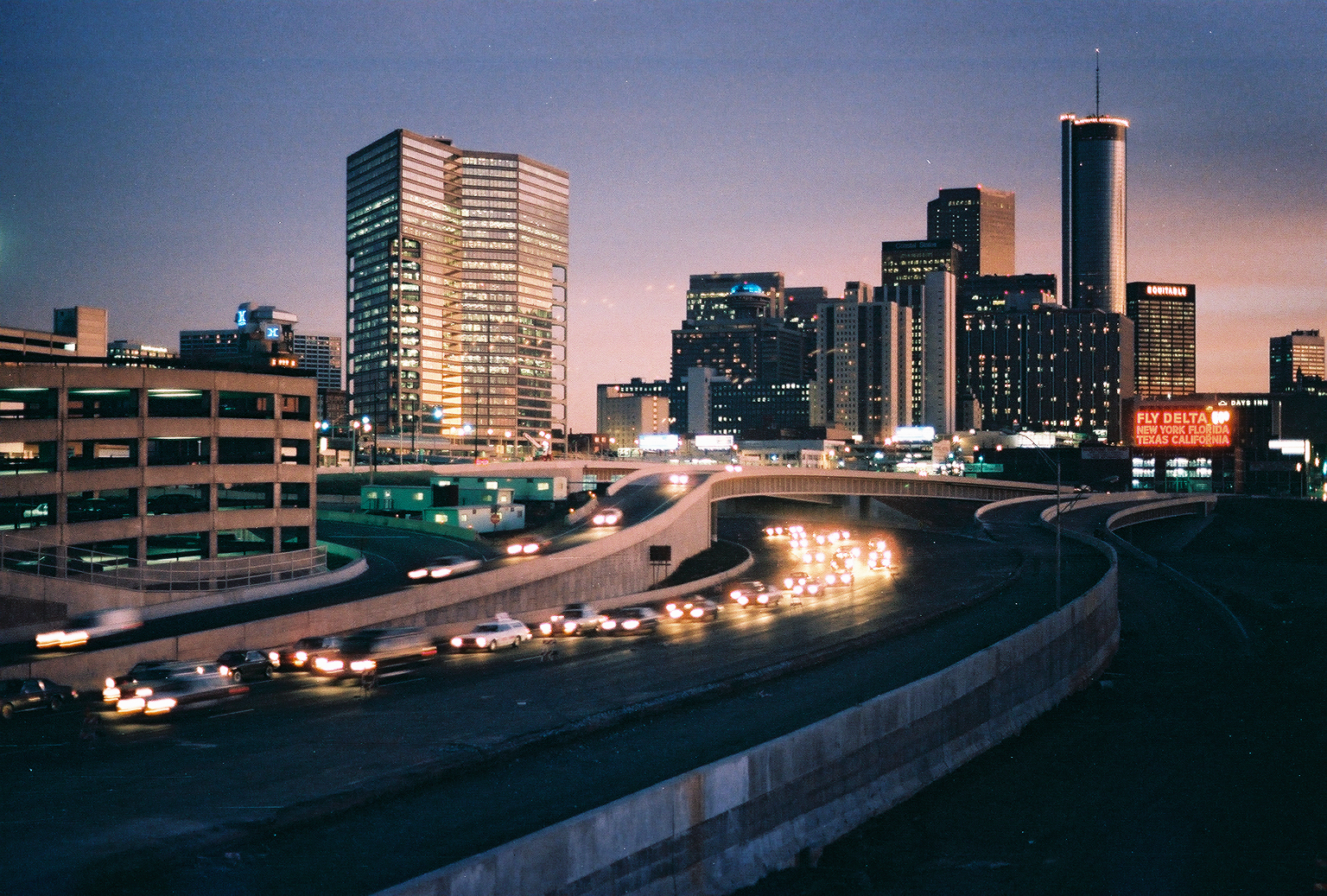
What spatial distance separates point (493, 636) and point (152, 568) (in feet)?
56.6

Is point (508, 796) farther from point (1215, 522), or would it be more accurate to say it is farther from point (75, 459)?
point (1215, 522)

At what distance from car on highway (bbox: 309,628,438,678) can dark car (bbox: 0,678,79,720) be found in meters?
9.19

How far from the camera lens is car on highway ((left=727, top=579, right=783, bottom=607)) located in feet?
212

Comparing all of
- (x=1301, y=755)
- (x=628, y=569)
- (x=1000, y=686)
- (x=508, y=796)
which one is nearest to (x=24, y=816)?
(x=508, y=796)

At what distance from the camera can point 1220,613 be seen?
70.4 m

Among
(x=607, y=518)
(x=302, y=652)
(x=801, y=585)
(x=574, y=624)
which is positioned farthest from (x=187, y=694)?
(x=607, y=518)

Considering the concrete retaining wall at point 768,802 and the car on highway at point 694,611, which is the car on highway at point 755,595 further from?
the concrete retaining wall at point 768,802

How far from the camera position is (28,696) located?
111ft

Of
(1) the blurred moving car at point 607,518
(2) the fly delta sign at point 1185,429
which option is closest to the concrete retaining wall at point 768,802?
(1) the blurred moving car at point 607,518

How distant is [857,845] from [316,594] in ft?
109

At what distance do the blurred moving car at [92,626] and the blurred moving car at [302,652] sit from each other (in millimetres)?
7020

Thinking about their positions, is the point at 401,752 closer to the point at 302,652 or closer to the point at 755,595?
the point at 302,652

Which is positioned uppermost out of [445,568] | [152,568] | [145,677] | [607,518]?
[607,518]

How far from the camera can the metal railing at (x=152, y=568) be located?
159 ft
